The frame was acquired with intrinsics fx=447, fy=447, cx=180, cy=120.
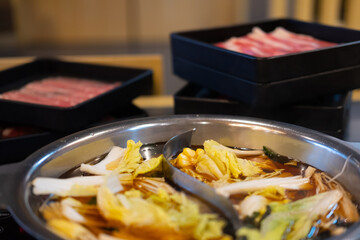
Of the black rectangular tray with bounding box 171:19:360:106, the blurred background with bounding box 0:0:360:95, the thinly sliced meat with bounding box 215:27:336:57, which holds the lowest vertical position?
the blurred background with bounding box 0:0:360:95

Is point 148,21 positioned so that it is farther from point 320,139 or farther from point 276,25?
point 320,139

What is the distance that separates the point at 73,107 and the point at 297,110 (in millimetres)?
816

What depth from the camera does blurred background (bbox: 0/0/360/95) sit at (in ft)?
20.6

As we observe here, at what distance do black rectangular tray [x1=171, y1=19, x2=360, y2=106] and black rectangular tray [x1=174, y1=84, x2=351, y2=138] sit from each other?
5 centimetres

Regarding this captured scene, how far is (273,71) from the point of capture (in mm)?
1535

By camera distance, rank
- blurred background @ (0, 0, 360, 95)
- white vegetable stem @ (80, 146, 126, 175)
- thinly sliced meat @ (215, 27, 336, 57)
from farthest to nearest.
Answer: blurred background @ (0, 0, 360, 95) < thinly sliced meat @ (215, 27, 336, 57) < white vegetable stem @ (80, 146, 126, 175)

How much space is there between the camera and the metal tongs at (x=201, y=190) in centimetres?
95

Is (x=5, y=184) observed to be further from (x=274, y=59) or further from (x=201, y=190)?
(x=274, y=59)

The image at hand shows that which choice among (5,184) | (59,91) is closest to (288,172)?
(5,184)

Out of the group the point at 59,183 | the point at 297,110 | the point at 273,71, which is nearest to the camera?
the point at 59,183

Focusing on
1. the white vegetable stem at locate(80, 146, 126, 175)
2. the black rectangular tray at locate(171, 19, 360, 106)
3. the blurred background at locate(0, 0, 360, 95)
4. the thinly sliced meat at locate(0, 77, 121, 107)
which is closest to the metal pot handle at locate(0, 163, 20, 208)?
the white vegetable stem at locate(80, 146, 126, 175)

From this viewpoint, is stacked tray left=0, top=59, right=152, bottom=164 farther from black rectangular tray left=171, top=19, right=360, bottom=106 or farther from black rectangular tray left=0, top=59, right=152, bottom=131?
black rectangular tray left=171, top=19, right=360, bottom=106

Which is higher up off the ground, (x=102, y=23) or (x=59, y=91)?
(x=59, y=91)

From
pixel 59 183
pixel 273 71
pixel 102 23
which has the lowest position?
pixel 102 23
